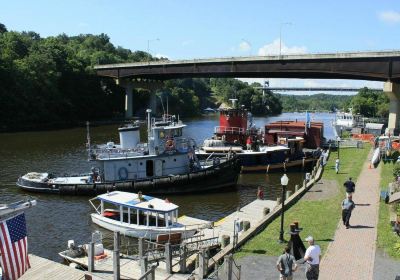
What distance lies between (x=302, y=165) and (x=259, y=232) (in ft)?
96.5

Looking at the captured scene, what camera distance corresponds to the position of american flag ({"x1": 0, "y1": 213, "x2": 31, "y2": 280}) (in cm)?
1042

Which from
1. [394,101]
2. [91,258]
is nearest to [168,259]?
[91,258]

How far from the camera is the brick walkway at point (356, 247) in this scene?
1734 cm

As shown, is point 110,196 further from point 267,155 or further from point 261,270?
point 267,155

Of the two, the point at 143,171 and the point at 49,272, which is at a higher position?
the point at 143,171

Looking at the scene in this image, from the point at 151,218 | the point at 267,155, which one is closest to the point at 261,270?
the point at 151,218

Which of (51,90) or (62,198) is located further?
(51,90)

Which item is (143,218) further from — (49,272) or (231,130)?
(231,130)

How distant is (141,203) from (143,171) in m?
12.3

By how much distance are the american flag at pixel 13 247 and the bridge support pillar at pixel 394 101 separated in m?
66.0

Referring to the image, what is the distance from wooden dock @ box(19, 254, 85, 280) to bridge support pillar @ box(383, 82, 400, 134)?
198 ft

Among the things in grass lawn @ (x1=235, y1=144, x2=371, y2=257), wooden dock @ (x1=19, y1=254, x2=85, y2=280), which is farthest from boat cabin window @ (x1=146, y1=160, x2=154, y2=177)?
wooden dock @ (x1=19, y1=254, x2=85, y2=280)

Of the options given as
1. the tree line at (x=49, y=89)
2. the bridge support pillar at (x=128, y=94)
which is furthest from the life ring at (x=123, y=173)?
the bridge support pillar at (x=128, y=94)

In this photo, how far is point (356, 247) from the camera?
1997 centimetres
